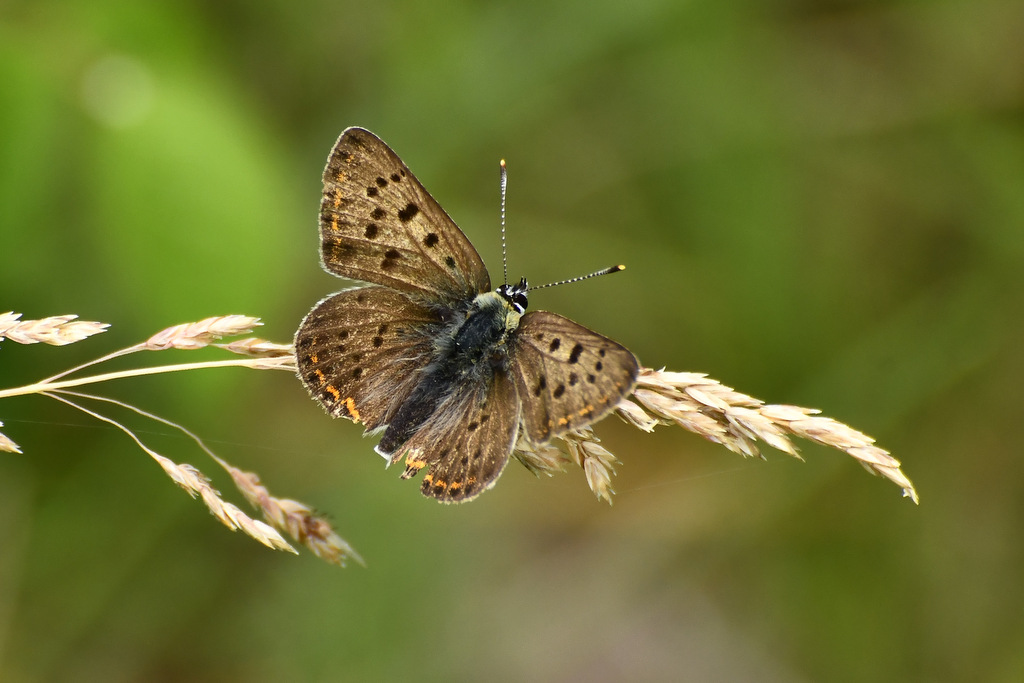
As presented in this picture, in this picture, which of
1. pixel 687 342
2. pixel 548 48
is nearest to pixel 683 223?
pixel 687 342

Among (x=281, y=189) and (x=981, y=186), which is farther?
(x=981, y=186)

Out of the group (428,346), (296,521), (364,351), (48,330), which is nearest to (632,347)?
(428,346)

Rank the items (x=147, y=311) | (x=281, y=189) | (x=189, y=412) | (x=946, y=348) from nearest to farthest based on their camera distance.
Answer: (x=147, y=311), (x=189, y=412), (x=281, y=189), (x=946, y=348)

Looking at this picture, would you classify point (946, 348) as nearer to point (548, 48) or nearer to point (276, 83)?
point (548, 48)

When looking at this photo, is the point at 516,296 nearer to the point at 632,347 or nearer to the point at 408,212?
the point at 408,212

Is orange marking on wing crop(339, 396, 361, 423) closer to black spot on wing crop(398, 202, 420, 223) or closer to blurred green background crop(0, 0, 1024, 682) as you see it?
black spot on wing crop(398, 202, 420, 223)

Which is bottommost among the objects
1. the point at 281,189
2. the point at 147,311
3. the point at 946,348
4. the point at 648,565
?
the point at 648,565

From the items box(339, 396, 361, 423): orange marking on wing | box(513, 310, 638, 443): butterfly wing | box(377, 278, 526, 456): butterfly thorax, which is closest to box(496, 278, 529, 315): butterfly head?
box(377, 278, 526, 456): butterfly thorax
